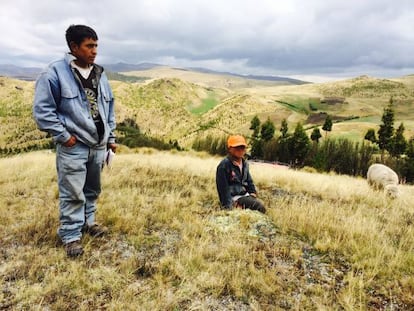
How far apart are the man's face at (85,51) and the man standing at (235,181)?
2630mm

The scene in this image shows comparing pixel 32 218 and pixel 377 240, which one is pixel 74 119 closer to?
pixel 32 218

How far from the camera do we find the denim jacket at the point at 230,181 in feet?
18.2

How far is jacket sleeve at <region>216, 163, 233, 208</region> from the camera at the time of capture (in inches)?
218

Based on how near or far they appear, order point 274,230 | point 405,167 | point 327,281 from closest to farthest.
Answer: point 327,281 → point 274,230 → point 405,167

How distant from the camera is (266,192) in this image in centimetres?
744

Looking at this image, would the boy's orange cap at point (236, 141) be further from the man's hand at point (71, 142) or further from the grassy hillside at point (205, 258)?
the man's hand at point (71, 142)

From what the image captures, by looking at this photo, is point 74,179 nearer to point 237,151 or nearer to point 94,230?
point 94,230

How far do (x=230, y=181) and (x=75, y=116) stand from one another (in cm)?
298

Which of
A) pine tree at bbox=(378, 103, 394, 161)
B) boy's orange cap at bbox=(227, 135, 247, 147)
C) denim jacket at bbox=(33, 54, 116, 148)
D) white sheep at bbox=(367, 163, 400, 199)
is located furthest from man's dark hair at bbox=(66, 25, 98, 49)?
pine tree at bbox=(378, 103, 394, 161)

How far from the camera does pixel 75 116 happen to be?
11.8ft

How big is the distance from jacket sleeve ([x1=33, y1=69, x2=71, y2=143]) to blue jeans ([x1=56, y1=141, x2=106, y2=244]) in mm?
283

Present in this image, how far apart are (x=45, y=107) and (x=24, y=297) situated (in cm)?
185

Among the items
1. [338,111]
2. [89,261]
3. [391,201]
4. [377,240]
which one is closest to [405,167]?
[391,201]

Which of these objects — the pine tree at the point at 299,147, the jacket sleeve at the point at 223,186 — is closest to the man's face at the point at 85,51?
the jacket sleeve at the point at 223,186
